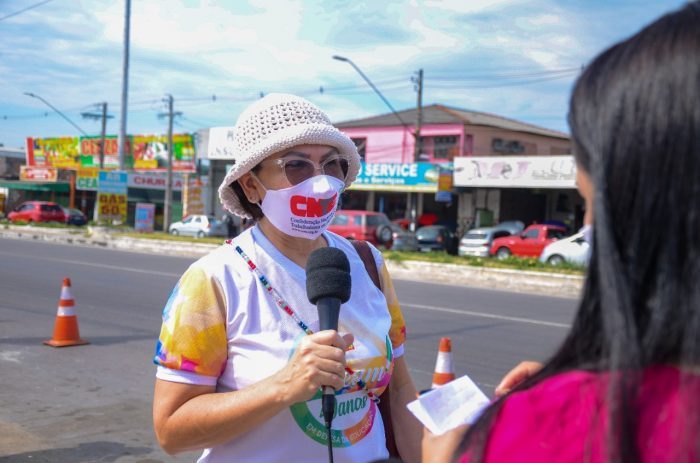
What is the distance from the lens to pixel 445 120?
42219mm

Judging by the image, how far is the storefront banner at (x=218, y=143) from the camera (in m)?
45.2

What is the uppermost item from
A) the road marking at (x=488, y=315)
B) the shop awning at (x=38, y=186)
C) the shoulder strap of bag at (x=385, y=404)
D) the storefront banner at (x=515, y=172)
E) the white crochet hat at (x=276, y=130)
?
the storefront banner at (x=515, y=172)

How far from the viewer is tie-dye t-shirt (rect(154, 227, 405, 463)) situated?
200 centimetres

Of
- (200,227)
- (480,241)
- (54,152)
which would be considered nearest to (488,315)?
(480,241)

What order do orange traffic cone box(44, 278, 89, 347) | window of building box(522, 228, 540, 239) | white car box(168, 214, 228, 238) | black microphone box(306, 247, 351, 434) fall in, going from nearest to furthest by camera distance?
black microphone box(306, 247, 351, 434), orange traffic cone box(44, 278, 89, 347), window of building box(522, 228, 540, 239), white car box(168, 214, 228, 238)

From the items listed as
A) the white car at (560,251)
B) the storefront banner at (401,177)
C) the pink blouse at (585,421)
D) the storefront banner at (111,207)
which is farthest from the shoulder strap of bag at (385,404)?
the storefront banner at (401,177)

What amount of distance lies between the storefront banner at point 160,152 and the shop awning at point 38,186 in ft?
25.0

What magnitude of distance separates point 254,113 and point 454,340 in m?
7.93

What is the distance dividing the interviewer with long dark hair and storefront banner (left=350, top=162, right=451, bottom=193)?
3481 cm

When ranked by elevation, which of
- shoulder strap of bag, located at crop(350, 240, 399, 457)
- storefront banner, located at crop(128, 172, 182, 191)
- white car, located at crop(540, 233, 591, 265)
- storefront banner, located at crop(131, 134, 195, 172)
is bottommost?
white car, located at crop(540, 233, 591, 265)

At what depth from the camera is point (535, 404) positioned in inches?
40.8

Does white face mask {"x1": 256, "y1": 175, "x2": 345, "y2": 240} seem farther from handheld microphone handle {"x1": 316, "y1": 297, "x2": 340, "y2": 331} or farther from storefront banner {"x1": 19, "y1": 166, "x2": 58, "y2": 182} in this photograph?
storefront banner {"x1": 19, "y1": 166, "x2": 58, "y2": 182}

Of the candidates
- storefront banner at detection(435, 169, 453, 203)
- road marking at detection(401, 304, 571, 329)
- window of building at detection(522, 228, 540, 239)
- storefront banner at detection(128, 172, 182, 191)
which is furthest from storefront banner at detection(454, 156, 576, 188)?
storefront banner at detection(128, 172, 182, 191)

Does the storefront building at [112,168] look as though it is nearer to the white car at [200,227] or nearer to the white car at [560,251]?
the white car at [200,227]
